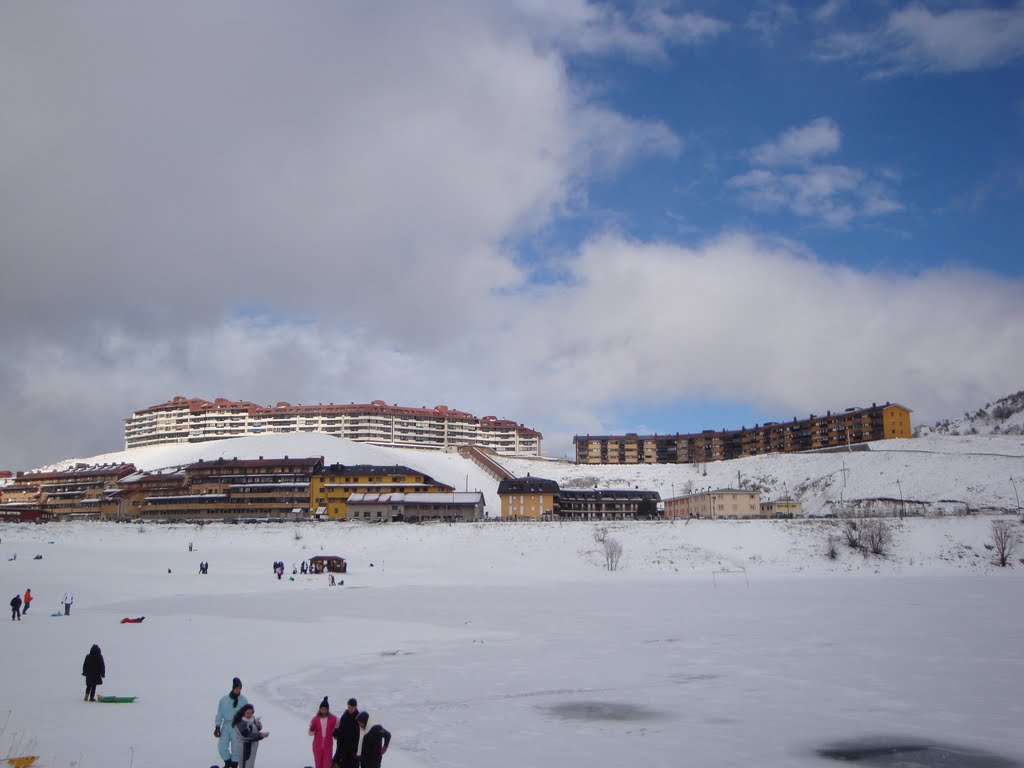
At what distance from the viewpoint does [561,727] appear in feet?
46.1

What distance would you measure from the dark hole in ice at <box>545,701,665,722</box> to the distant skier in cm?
652

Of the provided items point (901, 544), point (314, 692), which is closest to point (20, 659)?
point (314, 692)

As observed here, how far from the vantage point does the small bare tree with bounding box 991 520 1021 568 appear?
5347cm

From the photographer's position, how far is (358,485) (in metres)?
109

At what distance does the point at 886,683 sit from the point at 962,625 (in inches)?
454

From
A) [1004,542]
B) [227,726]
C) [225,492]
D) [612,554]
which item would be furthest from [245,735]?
[225,492]

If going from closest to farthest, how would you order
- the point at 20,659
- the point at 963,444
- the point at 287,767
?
the point at 287,767 → the point at 20,659 → the point at 963,444

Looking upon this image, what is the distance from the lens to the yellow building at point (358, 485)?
107 metres

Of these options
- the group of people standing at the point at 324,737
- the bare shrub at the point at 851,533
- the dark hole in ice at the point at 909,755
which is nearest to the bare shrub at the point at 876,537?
the bare shrub at the point at 851,533

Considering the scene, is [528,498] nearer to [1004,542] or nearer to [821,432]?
[1004,542]

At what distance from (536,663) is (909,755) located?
34.1ft

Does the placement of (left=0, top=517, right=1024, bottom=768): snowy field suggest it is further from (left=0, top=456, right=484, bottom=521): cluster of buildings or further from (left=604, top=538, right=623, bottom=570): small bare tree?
(left=0, top=456, right=484, bottom=521): cluster of buildings

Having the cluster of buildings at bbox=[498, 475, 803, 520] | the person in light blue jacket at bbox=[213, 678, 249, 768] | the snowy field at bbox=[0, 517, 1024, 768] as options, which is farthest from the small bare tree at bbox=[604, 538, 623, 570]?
the person in light blue jacket at bbox=[213, 678, 249, 768]

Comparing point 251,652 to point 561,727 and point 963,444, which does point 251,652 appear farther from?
point 963,444
